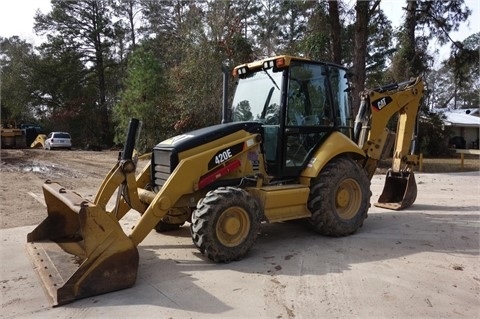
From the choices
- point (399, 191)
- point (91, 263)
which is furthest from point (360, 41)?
point (91, 263)

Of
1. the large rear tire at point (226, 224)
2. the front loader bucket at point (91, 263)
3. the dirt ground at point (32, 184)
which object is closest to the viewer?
the front loader bucket at point (91, 263)

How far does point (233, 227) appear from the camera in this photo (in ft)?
16.0

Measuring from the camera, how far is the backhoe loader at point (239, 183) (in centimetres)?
419

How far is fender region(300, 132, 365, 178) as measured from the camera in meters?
5.86

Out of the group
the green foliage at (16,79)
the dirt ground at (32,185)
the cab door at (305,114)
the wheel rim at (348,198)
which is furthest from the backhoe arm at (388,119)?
the green foliage at (16,79)

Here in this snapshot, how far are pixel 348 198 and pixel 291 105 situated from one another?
1.65 m

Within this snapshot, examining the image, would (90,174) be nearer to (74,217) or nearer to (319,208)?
(74,217)

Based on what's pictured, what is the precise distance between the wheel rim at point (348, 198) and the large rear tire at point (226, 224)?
1543 mm

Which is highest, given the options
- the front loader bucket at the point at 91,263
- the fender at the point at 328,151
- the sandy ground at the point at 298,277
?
the fender at the point at 328,151

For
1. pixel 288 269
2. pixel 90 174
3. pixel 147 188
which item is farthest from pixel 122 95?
pixel 288 269

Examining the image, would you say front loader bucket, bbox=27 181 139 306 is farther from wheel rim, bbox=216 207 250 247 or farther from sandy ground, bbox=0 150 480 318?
wheel rim, bbox=216 207 250 247

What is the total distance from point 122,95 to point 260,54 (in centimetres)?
959

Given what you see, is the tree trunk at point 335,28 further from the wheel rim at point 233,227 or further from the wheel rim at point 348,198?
the wheel rim at point 233,227

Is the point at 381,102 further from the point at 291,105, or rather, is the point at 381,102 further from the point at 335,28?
the point at 335,28
